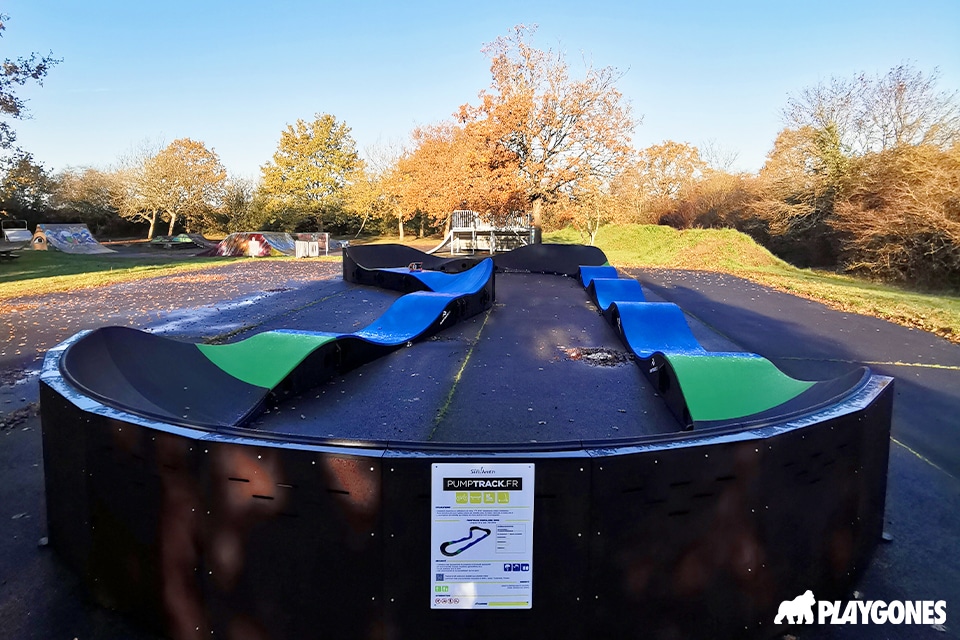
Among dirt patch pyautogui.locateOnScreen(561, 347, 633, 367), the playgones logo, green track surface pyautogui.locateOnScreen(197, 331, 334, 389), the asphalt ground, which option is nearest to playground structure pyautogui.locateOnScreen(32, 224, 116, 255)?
the asphalt ground

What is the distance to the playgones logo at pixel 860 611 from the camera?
111 inches

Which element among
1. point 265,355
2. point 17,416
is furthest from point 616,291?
point 17,416

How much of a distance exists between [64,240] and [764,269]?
126 ft

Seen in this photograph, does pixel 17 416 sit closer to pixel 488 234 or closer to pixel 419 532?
pixel 419 532

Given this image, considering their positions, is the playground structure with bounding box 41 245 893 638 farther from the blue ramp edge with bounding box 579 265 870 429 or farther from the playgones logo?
the blue ramp edge with bounding box 579 265 870 429

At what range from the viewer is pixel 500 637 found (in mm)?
2422

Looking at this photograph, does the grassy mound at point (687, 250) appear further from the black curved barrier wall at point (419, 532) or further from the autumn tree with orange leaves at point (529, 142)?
the black curved barrier wall at point (419, 532)

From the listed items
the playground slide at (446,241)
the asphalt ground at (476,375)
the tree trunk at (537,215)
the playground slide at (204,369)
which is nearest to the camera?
the asphalt ground at (476,375)

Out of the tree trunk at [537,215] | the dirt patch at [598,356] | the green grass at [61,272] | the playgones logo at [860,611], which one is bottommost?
the playgones logo at [860,611]

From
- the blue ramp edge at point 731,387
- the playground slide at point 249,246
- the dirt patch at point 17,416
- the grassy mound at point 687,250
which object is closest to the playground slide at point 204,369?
the dirt patch at point 17,416

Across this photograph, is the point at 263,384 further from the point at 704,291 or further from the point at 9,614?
the point at 704,291

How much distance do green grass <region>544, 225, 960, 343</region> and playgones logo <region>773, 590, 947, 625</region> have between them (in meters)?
9.05

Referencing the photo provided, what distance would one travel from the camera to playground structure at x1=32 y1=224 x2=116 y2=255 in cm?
3425

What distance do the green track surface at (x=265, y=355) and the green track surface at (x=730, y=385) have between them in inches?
154
